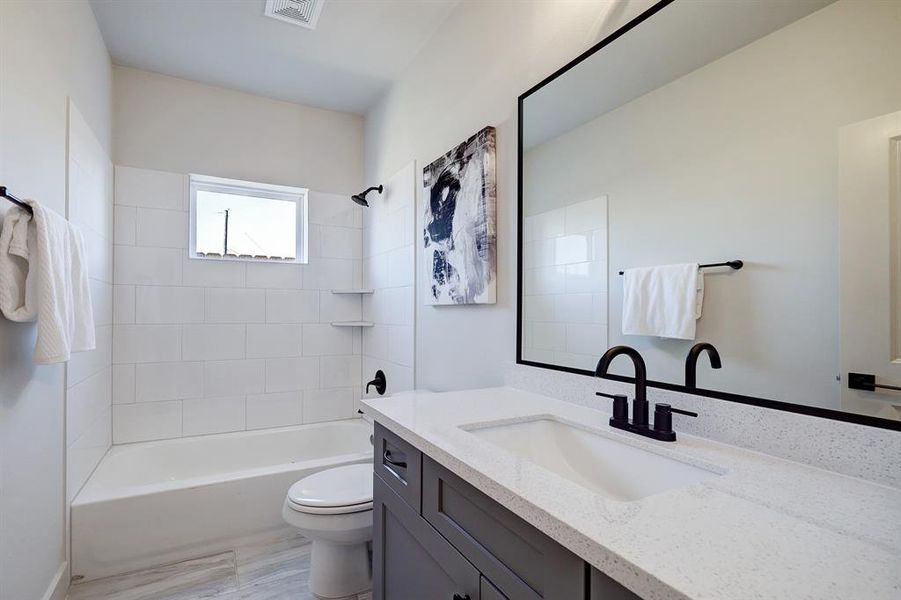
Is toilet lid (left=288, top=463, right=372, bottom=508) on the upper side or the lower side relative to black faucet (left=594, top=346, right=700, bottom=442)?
lower

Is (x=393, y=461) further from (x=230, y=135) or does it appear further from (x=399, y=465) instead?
(x=230, y=135)

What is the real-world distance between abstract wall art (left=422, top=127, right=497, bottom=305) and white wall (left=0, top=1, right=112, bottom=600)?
1.50 meters

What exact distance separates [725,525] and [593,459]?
529 mm

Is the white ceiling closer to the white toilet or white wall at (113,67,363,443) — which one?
white wall at (113,67,363,443)

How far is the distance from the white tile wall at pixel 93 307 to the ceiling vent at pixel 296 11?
3.17ft

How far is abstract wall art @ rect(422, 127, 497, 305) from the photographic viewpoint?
1.81 meters

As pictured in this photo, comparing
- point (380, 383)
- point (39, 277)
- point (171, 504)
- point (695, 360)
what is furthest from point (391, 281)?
point (695, 360)

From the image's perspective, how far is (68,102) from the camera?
5.81ft

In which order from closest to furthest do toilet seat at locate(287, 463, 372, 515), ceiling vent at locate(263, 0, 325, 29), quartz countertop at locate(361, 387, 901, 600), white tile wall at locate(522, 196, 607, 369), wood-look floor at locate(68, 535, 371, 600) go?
1. quartz countertop at locate(361, 387, 901, 600)
2. white tile wall at locate(522, 196, 607, 369)
3. toilet seat at locate(287, 463, 372, 515)
4. wood-look floor at locate(68, 535, 371, 600)
5. ceiling vent at locate(263, 0, 325, 29)

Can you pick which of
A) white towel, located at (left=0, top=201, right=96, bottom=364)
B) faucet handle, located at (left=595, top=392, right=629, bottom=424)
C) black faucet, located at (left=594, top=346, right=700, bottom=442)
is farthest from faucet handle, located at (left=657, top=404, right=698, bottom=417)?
white towel, located at (left=0, top=201, right=96, bottom=364)

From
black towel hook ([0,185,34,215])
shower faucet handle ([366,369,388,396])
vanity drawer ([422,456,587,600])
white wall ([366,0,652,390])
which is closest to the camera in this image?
vanity drawer ([422,456,587,600])

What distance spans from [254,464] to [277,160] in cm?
204

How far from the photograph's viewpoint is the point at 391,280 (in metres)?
2.81

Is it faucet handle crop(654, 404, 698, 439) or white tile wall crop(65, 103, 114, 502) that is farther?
white tile wall crop(65, 103, 114, 502)
